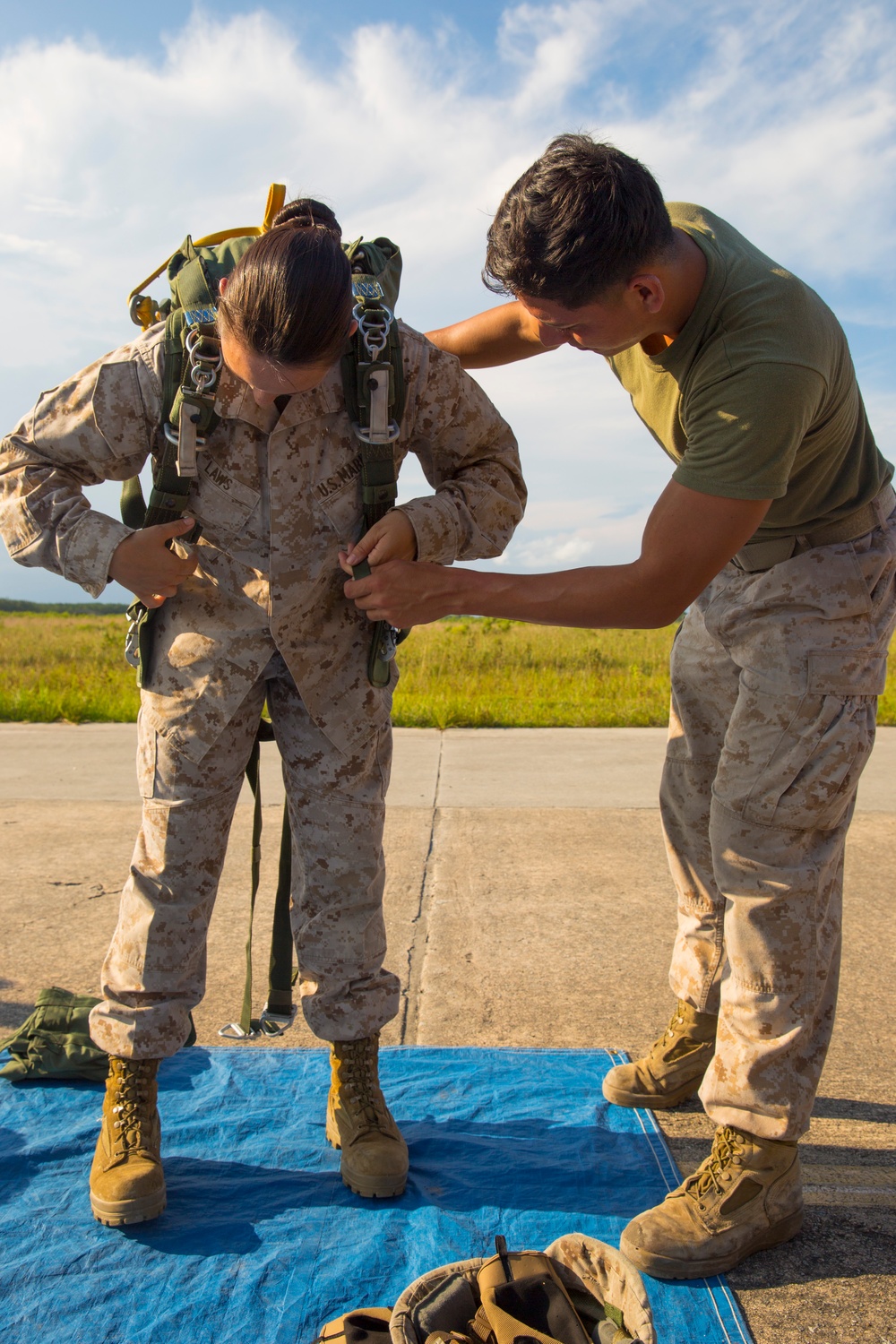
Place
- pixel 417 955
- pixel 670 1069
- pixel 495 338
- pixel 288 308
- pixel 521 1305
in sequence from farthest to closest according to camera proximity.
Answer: pixel 417 955 → pixel 495 338 → pixel 670 1069 → pixel 288 308 → pixel 521 1305

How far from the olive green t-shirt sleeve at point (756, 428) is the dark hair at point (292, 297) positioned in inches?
30.3

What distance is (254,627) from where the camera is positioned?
226 centimetres

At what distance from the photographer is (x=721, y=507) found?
2.04m

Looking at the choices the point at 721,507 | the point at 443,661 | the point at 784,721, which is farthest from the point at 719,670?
the point at 443,661

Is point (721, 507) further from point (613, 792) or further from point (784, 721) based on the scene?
point (613, 792)

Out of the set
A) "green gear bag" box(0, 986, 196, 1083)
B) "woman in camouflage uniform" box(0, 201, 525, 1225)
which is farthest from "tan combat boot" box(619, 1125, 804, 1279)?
"green gear bag" box(0, 986, 196, 1083)

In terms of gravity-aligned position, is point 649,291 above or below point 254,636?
above

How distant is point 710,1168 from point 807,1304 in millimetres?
308

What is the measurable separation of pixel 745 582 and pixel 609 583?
1.24 ft

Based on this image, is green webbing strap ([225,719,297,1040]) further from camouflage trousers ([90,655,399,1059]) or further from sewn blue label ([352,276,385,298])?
sewn blue label ([352,276,385,298])

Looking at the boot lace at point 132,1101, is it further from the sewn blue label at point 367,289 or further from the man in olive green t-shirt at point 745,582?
the sewn blue label at point 367,289

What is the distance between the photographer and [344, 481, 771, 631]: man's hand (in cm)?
207

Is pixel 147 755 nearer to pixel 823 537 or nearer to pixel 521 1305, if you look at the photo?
pixel 521 1305

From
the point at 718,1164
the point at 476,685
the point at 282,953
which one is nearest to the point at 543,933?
the point at 282,953
